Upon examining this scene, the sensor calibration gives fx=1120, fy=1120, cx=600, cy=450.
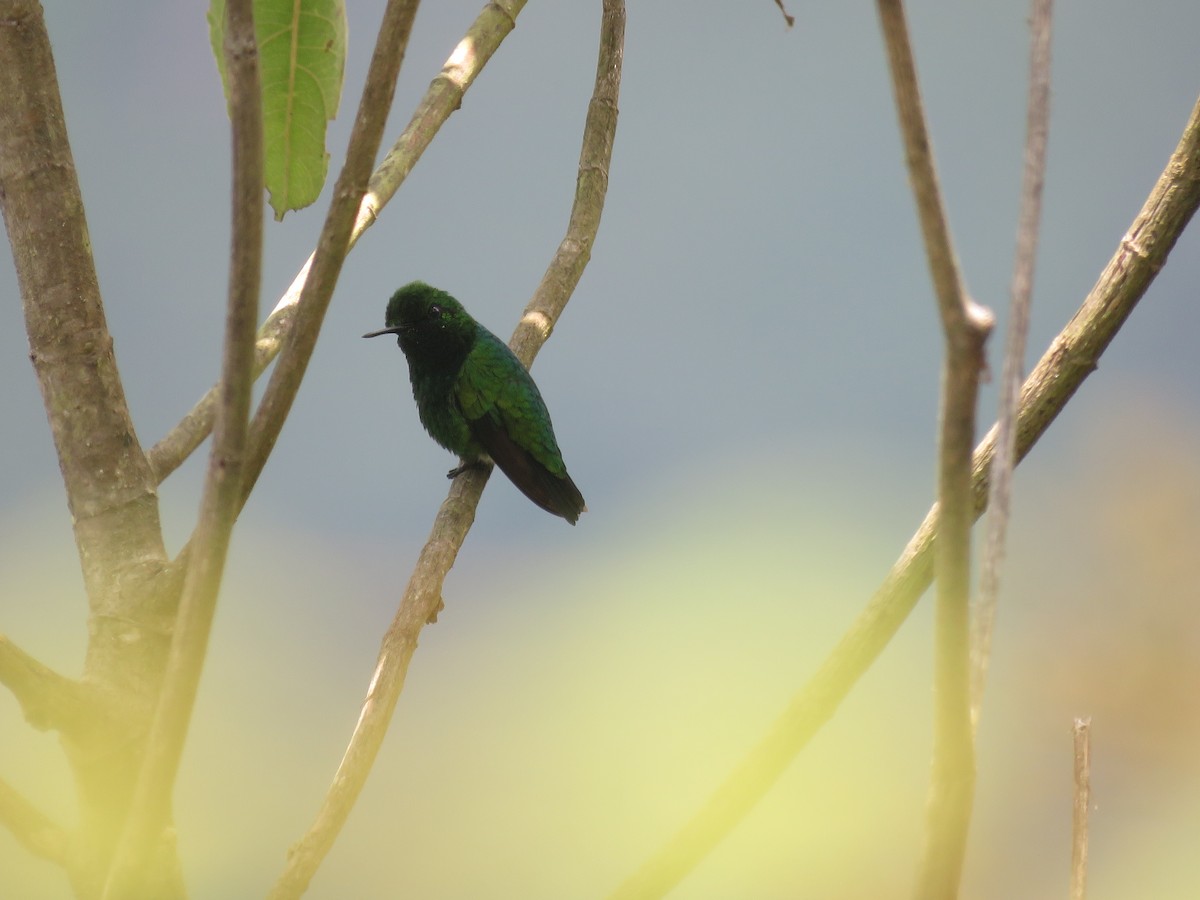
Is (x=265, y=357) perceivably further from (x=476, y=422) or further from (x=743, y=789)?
(x=476, y=422)

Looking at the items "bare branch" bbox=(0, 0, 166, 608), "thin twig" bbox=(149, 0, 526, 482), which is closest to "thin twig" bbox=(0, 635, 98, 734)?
"bare branch" bbox=(0, 0, 166, 608)

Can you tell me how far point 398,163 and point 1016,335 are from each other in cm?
120

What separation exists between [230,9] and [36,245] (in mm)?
531

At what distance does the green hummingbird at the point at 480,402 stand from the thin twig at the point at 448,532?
1.21ft

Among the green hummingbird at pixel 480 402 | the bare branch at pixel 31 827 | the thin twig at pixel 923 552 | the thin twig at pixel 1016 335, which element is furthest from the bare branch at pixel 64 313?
the green hummingbird at pixel 480 402

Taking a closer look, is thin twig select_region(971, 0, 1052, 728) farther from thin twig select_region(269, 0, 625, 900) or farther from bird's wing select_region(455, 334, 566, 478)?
bird's wing select_region(455, 334, 566, 478)

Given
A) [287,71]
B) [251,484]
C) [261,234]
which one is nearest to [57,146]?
[287,71]

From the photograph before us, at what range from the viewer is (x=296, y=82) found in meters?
1.23

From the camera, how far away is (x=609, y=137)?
2.12 m

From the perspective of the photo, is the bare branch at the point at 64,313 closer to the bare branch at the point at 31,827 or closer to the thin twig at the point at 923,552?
the bare branch at the point at 31,827

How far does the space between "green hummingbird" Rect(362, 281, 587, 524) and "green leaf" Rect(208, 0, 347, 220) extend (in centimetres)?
115

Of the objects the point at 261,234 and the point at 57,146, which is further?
the point at 57,146

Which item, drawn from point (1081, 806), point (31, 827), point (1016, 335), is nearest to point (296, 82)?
point (31, 827)

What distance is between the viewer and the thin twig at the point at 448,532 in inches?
39.6
